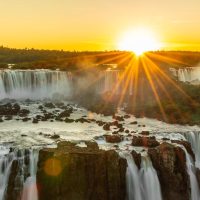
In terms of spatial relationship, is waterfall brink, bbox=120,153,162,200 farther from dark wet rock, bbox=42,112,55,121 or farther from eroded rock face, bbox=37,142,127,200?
dark wet rock, bbox=42,112,55,121

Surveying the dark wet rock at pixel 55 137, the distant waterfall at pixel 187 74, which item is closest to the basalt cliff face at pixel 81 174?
the dark wet rock at pixel 55 137

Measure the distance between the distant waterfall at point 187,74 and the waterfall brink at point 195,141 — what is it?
27.2m

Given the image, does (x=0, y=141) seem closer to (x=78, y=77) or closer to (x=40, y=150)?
(x=40, y=150)

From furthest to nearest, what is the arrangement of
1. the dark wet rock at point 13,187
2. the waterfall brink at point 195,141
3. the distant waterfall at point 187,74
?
1. the distant waterfall at point 187,74
2. the waterfall brink at point 195,141
3. the dark wet rock at point 13,187

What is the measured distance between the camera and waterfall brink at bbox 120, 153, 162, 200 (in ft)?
79.9

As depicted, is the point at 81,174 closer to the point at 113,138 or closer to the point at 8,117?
the point at 113,138

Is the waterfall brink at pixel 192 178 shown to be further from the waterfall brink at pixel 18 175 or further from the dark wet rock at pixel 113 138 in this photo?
the waterfall brink at pixel 18 175

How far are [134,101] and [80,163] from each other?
66.2ft

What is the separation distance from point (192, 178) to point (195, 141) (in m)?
3.71

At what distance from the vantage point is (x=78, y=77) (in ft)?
156

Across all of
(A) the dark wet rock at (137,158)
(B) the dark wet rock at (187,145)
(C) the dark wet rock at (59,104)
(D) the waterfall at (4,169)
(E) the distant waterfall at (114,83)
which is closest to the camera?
(D) the waterfall at (4,169)

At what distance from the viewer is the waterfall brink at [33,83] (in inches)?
1677

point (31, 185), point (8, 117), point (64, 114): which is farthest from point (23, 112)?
point (31, 185)

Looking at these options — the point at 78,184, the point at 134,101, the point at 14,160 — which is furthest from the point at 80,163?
the point at 134,101
